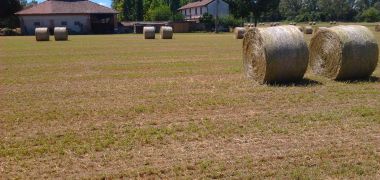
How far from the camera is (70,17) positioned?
7044 centimetres

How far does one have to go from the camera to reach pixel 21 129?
8.38 meters

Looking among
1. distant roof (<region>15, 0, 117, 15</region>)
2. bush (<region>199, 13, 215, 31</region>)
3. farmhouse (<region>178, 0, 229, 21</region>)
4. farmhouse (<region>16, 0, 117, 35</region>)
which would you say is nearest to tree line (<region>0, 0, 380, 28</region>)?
bush (<region>199, 13, 215, 31</region>)

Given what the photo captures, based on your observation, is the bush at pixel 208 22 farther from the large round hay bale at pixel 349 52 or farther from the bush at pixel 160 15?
the large round hay bale at pixel 349 52

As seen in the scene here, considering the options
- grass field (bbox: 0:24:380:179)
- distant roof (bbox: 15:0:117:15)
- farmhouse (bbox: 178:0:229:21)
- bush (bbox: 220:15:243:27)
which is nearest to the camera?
grass field (bbox: 0:24:380:179)

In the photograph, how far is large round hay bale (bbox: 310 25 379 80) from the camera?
12.6 m

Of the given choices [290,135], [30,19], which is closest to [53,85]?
[290,135]

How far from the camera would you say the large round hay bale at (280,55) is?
12273mm

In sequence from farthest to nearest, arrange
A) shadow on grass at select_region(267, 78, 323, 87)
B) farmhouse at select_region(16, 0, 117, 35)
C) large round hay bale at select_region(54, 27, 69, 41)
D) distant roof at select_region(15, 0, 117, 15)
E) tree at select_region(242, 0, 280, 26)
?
tree at select_region(242, 0, 280, 26) < distant roof at select_region(15, 0, 117, 15) < farmhouse at select_region(16, 0, 117, 35) < large round hay bale at select_region(54, 27, 69, 41) < shadow on grass at select_region(267, 78, 323, 87)

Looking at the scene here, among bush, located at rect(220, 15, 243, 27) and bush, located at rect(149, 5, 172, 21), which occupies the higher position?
bush, located at rect(149, 5, 172, 21)

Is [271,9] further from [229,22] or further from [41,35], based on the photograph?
[41,35]

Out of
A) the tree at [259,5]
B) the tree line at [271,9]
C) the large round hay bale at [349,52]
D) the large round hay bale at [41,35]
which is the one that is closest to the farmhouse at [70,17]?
the tree at [259,5]

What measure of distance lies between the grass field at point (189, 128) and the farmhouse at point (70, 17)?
191 feet

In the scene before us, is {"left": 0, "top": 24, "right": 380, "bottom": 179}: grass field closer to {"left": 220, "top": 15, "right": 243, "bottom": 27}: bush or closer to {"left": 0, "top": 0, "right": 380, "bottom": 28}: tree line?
{"left": 0, "top": 0, "right": 380, "bottom": 28}: tree line

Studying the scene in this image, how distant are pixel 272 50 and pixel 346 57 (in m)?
2.08
